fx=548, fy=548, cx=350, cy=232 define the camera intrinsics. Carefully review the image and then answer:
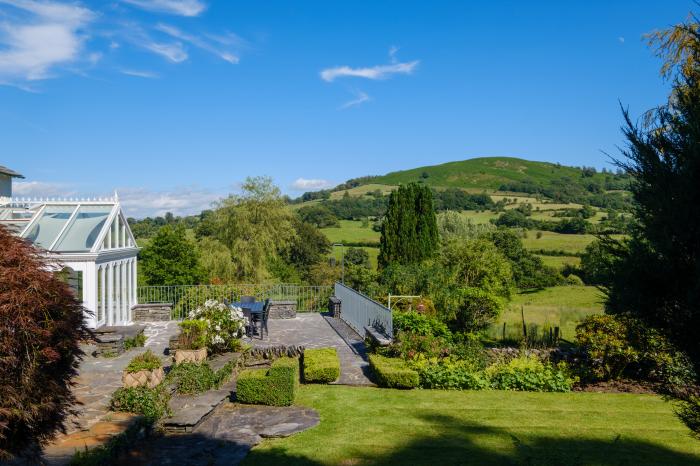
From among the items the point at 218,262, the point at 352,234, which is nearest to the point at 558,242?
the point at 352,234

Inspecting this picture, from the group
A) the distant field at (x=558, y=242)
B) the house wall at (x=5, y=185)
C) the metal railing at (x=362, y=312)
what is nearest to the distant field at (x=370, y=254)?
the distant field at (x=558, y=242)

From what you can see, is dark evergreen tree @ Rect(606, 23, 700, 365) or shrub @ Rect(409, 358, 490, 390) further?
shrub @ Rect(409, 358, 490, 390)

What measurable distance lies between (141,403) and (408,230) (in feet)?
71.3

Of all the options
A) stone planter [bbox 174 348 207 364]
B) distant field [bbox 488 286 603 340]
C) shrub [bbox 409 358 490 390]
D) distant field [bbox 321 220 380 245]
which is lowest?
distant field [bbox 488 286 603 340]

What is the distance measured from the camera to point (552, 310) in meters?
31.0

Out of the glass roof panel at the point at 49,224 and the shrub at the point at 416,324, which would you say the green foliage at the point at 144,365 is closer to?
the shrub at the point at 416,324

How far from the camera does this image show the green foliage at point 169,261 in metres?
31.0

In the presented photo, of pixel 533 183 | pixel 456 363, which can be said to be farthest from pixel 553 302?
pixel 533 183

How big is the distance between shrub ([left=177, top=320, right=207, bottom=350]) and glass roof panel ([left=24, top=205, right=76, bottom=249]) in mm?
5348

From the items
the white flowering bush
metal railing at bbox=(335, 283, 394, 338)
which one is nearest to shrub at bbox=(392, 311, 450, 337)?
metal railing at bbox=(335, 283, 394, 338)

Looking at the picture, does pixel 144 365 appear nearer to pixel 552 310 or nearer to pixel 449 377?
pixel 449 377

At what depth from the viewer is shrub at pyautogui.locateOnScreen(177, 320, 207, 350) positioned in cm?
1277

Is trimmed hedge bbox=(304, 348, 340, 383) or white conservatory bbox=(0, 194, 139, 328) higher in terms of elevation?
white conservatory bbox=(0, 194, 139, 328)

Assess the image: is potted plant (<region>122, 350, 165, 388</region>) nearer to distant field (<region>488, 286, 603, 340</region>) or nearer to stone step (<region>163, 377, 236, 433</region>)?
stone step (<region>163, 377, 236, 433</region>)
